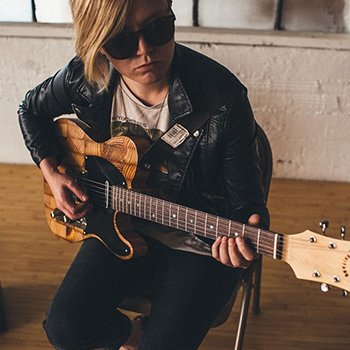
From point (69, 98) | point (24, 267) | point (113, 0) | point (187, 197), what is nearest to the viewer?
point (113, 0)

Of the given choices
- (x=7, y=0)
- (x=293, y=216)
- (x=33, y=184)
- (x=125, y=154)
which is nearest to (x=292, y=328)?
(x=293, y=216)

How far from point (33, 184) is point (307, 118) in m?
1.60

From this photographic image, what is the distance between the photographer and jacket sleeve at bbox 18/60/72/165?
196 cm

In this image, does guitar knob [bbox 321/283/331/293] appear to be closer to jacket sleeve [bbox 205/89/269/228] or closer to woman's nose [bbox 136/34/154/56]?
jacket sleeve [bbox 205/89/269/228]

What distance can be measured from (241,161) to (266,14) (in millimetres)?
1611

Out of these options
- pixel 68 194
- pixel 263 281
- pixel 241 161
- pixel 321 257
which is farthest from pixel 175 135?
pixel 263 281

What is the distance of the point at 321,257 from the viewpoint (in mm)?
1361

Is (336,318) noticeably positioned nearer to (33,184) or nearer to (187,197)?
(187,197)

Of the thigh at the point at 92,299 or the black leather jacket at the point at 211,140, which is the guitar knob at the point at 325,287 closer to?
the black leather jacket at the point at 211,140

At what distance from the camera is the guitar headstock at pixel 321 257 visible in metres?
1.32

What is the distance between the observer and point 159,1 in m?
1.54

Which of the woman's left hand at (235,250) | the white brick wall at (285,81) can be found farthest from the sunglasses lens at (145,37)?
the white brick wall at (285,81)

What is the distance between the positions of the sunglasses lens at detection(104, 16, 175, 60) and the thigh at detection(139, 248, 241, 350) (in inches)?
24.5

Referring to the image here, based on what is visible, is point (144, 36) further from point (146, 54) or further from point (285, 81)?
point (285, 81)
